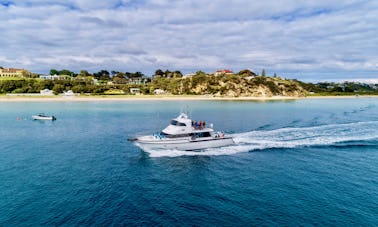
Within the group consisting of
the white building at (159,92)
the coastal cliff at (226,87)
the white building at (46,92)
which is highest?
the coastal cliff at (226,87)

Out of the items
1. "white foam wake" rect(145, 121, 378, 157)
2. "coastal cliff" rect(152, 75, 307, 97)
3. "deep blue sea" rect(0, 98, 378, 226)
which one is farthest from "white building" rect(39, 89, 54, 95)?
"white foam wake" rect(145, 121, 378, 157)

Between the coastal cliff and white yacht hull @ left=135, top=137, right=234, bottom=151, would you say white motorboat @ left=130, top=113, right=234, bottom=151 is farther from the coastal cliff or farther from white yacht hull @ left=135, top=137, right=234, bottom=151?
the coastal cliff

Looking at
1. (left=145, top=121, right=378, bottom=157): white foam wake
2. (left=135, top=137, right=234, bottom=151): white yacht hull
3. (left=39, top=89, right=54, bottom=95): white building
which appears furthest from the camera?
(left=39, top=89, right=54, bottom=95): white building

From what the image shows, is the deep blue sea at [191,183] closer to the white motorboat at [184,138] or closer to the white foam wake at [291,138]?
the white foam wake at [291,138]

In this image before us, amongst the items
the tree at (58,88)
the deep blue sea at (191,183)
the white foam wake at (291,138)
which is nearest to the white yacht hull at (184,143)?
the white foam wake at (291,138)

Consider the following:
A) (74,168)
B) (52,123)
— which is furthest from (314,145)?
(52,123)

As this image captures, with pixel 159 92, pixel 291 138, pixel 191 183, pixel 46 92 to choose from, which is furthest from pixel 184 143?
pixel 46 92

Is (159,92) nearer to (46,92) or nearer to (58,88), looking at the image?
(58,88)

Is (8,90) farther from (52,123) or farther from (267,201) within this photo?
(267,201)
